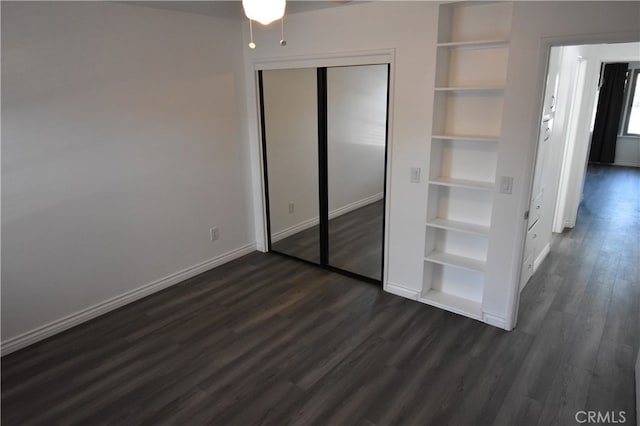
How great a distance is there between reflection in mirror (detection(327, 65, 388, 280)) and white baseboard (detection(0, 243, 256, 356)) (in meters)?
1.26

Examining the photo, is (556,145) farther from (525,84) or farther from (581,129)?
(525,84)

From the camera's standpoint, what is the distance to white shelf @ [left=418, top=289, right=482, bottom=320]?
325 cm

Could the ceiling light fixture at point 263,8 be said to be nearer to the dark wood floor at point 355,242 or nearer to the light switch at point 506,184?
the light switch at point 506,184

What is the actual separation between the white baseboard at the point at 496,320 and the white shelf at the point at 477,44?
2019mm

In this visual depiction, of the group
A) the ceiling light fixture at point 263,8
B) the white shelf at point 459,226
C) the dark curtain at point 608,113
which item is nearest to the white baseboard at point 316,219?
the white shelf at point 459,226

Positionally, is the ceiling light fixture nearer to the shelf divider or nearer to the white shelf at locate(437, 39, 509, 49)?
the white shelf at locate(437, 39, 509, 49)

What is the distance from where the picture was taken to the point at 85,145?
302cm

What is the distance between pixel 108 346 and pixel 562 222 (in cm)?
522

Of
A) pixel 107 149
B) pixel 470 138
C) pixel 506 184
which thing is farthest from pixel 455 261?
pixel 107 149

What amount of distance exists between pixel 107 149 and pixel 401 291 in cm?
277

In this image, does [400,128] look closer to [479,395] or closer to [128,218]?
[479,395]

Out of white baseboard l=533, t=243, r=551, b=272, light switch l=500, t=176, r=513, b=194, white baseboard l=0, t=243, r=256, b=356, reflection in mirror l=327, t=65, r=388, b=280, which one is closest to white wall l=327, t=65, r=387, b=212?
reflection in mirror l=327, t=65, r=388, b=280

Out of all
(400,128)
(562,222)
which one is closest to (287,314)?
(400,128)

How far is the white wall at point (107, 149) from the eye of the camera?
2.72 m
